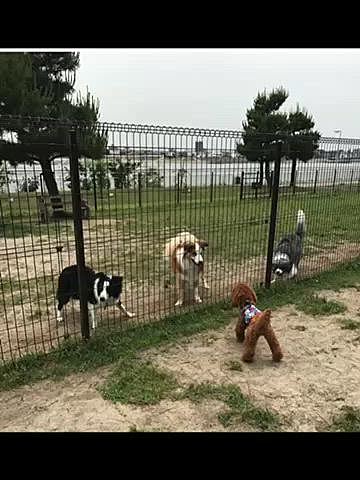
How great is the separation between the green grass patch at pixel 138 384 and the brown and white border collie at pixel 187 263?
62.7 inches

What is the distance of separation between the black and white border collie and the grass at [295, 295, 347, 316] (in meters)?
2.42

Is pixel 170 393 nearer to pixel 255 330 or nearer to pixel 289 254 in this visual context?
pixel 255 330

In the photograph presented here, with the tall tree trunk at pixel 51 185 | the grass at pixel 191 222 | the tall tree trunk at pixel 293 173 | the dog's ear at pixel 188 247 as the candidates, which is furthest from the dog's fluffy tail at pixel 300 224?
the tall tree trunk at pixel 51 185

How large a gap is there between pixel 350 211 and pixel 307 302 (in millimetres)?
4036

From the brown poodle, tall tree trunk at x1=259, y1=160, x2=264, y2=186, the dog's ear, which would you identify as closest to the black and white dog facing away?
tall tree trunk at x1=259, y1=160, x2=264, y2=186

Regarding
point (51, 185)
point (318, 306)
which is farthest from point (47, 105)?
point (318, 306)

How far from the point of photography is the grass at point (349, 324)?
169 inches

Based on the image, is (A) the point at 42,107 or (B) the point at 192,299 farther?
(A) the point at 42,107

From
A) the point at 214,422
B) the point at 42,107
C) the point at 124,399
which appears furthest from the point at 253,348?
the point at 42,107

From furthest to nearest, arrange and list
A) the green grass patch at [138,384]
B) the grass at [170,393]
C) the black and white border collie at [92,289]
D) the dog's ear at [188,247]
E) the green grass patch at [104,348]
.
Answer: the dog's ear at [188,247]
the black and white border collie at [92,289]
the green grass patch at [104,348]
the green grass patch at [138,384]
the grass at [170,393]

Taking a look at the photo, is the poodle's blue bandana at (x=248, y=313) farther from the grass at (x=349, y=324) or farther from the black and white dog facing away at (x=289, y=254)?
the black and white dog facing away at (x=289, y=254)

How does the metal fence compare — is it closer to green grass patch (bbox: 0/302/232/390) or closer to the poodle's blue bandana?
green grass patch (bbox: 0/302/232/390)

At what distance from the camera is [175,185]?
4332mm

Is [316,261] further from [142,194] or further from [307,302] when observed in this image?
[142,194]
